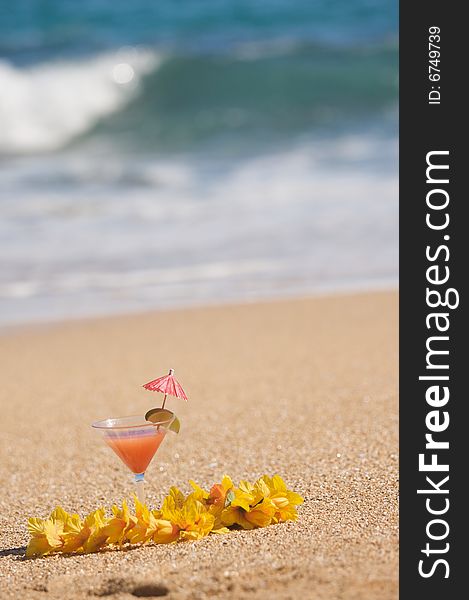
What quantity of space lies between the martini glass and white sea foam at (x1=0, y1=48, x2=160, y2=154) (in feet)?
39.6

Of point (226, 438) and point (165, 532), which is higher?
point (226, 438)

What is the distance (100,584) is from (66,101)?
1462cm

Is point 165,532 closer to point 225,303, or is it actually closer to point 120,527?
point 120,527

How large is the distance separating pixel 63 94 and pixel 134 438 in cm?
1451

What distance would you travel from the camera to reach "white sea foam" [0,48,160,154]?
15.0 m

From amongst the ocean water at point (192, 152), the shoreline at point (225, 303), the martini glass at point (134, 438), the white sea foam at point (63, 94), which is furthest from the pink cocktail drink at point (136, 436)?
the white sea foam at point (63, 94)

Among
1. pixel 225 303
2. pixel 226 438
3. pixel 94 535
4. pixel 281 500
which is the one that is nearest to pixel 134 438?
pixel 94 535

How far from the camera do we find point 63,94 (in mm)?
16312

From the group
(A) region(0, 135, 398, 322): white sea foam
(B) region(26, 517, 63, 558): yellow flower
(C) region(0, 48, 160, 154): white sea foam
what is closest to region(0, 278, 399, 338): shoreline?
(A) region(0, 135, 398, 322): white sea foam

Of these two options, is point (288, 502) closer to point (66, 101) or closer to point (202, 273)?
point (202, 273)

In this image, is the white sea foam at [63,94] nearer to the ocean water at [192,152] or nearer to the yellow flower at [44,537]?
the ocean water at [192,152]

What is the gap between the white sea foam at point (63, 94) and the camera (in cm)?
1497

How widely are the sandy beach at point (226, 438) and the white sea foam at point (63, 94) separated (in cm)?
922

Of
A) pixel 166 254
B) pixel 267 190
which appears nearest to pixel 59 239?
pixel 166 254
